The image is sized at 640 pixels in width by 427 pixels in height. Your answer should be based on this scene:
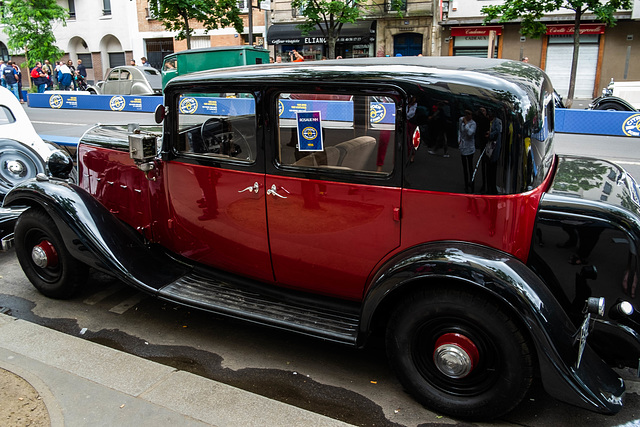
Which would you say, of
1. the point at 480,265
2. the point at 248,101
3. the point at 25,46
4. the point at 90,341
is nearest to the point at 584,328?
the point at 480,265

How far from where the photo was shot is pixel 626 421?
283 centimetres

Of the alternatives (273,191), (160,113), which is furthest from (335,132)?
(160,113)

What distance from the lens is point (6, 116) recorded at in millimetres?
6508

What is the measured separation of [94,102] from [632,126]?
17.0m

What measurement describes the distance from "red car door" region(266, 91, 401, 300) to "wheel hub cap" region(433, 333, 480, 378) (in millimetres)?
621

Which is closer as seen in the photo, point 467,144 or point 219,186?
point 467,144

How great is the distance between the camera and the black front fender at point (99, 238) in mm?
3842

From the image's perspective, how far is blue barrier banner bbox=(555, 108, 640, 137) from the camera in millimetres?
11875

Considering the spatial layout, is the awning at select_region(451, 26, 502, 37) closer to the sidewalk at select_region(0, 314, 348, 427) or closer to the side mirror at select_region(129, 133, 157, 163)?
the side mirror at select_region(129, 133, 157, 163)

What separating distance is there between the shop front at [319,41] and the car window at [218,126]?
23816mm

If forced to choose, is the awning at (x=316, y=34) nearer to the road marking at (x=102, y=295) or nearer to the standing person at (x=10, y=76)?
the standing person at (x=10, y=76)

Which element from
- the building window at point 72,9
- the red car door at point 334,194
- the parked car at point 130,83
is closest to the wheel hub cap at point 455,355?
the red car door at point 334,194

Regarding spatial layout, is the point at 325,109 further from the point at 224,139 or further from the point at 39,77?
the point at 39,77

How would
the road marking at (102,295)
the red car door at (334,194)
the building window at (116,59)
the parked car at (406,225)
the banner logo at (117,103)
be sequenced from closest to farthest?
the parked car at (406,225) → the red car door at (334,194) → the road marking at (102,295) → the banner logo at (117,103) → the building window at (116,59)
